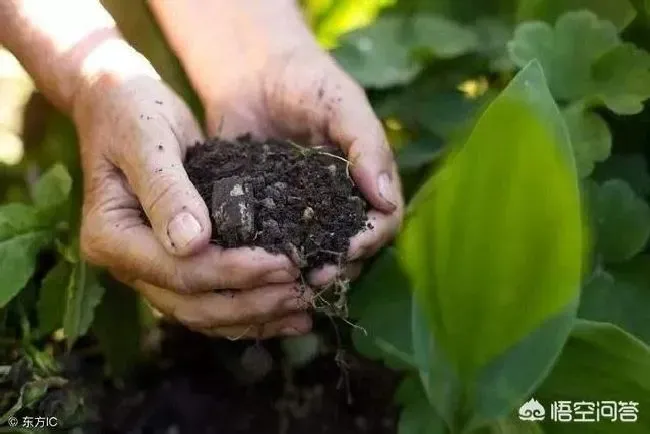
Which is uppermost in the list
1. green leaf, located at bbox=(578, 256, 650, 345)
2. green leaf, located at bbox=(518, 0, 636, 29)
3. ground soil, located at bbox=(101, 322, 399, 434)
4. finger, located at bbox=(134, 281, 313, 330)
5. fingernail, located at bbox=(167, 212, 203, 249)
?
fingernail, located at bbox=(167, 212, 203, 249)

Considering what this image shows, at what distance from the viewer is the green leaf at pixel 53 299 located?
68 cm

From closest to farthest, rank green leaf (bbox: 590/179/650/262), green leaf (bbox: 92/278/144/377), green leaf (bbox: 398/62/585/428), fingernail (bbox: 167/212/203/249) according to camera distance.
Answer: green leaf (bbox: 398/62/585/428) → fingernail (bbox: 167/212/203/249) → green leaf (bbox: 590/179/650/262) → green leaf (bbox: 92/278/144/377)

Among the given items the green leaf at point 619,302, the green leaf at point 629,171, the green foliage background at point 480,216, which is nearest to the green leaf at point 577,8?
the green foliage background at point 480,216

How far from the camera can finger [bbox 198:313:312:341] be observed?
615 mm

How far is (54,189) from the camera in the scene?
28.3 inches

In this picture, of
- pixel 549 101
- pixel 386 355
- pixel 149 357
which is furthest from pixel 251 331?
pixel 549 101

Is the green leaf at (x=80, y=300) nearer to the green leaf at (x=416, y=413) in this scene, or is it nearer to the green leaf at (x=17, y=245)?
the green leaf at (x=17, y=245)

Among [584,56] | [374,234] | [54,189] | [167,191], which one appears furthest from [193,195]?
[584,56]

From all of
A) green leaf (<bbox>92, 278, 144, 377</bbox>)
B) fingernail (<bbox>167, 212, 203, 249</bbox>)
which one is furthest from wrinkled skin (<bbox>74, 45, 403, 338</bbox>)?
green leaf (<bbox>92, 278, 144, 377</bbox>)

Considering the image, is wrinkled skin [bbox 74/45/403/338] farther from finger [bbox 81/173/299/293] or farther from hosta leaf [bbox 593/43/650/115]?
hosta leaf [bbox 593/43/650/115]

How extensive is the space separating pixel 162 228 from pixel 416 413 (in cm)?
22

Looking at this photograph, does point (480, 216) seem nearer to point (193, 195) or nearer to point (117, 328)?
point (193, 195)

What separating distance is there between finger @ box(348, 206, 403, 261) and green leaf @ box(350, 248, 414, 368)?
0.16 feet

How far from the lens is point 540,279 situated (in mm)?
406
